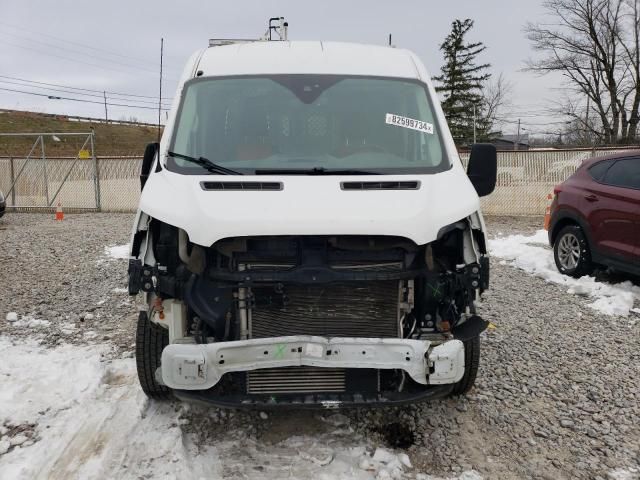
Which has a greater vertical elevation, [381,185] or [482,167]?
[482,167]

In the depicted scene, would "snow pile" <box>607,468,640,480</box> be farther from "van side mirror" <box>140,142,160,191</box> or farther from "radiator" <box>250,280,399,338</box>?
"van side mirror" <box>140,142,160,191</box>

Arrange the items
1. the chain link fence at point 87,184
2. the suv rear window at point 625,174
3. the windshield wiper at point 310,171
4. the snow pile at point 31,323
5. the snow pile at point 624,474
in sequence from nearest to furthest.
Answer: the snow pile at point 624,474 < the windshield wiper at point 310,171 < the snow pile at point 31,323 < the suv rear window at point 625,174 < the chain link fence at point 87,184

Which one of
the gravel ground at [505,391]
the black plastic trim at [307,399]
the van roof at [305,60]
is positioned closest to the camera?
the black plastic trim at [307,399]

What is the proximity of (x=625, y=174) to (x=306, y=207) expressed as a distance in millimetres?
5570

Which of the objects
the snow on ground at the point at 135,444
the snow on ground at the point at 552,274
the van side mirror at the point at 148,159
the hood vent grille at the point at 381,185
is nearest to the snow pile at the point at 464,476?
the snow on ground at the point at 135,444

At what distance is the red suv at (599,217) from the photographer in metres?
6.71

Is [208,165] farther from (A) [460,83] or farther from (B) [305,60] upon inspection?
(A) [460,83]

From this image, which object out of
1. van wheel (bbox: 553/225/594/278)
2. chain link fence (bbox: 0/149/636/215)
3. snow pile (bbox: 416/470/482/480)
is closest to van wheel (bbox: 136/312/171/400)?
snow pile (bbox: 416/470/482/480)

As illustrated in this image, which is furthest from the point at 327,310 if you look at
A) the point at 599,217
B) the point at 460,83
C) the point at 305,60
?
A: the point at 460,83

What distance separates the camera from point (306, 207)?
3074mm

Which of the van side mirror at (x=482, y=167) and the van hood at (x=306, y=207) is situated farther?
the van side mirror at (x=482, y=167)

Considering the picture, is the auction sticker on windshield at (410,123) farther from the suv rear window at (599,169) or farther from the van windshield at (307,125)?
the suv rear window at (599,169)

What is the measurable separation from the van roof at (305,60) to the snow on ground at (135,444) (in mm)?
2502

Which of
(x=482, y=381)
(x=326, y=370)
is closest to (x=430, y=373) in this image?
(x=326, y=370)
